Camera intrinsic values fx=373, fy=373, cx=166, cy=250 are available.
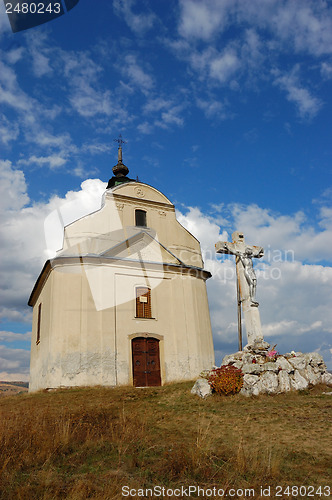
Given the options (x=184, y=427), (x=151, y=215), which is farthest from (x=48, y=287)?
(x=184, y=427)

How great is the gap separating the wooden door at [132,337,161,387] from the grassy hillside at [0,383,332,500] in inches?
313

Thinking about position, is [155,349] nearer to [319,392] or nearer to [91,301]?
[91,301]

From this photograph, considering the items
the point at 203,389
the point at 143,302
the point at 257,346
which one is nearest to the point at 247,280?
the point at 257,346

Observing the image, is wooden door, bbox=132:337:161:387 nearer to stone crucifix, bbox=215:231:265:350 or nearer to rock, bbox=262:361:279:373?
stone crucifix, bbox=215:231:265:350

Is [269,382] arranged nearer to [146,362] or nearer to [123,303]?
[146,362]

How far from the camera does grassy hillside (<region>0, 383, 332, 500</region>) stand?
566 cm

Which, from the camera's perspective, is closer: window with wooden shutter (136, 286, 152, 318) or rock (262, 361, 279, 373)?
rock (262, 361, 279, 373)

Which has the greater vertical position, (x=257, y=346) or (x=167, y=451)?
(x=257, y=346)

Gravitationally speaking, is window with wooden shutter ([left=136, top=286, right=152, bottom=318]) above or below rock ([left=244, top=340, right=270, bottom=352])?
above

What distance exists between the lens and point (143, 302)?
67.7 feet

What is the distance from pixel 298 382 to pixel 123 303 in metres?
9.84

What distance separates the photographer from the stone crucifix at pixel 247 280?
598 inches

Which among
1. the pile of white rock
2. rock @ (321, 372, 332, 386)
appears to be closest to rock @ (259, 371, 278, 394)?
the pile of white rock

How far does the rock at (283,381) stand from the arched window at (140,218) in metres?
12.8
